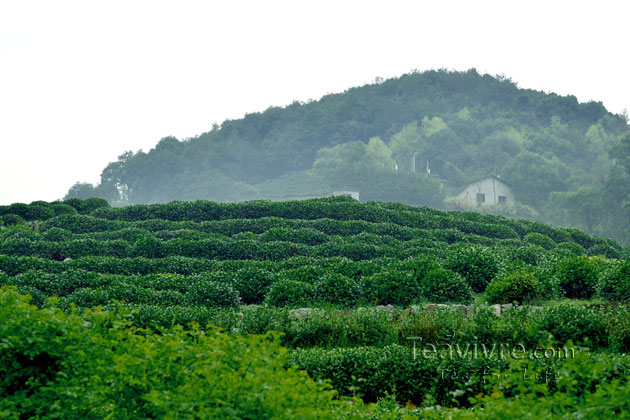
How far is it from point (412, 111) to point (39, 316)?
87.2m

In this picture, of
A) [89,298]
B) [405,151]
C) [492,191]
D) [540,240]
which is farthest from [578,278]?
[405,151]

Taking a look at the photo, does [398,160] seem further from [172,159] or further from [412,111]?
[172,159]

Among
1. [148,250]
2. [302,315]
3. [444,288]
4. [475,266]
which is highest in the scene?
[148,250]

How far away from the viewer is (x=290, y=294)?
39.2 feet

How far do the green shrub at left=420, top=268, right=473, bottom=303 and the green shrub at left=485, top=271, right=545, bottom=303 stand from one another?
0.70 metres

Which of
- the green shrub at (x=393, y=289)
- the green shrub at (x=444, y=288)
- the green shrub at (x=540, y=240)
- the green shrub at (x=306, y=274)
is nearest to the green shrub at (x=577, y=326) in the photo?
the green shrub at (x=444, y=288)

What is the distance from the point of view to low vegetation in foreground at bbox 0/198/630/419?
443 cm

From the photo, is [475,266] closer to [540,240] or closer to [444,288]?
[444,288]

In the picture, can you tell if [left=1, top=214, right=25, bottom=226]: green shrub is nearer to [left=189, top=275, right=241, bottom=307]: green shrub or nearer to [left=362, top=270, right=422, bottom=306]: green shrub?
[left=189, top=275, right=241, bottom=307]: green shrub

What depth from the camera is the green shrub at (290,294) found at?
11.8 m

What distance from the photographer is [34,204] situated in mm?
22141

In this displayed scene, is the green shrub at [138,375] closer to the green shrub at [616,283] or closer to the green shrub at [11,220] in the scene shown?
the green shrub at [616,283]

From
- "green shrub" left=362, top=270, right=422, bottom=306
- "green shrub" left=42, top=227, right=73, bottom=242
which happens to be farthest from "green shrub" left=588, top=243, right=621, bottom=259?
"green shrub" left=42, top=227, right=73, bottom=242

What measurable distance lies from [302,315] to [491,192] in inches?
2082
